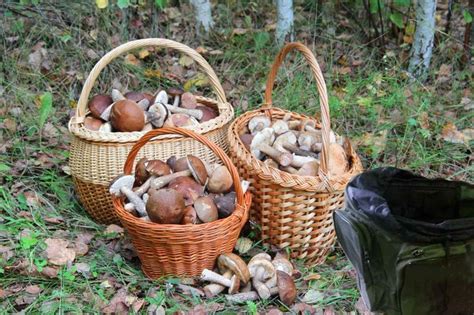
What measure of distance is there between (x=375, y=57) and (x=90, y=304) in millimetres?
3391

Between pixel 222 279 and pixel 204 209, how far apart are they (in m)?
0.33

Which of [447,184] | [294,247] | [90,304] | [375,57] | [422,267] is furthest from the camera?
[375,57]

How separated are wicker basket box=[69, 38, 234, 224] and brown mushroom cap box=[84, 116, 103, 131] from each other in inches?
1.7

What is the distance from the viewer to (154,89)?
4.37 meters

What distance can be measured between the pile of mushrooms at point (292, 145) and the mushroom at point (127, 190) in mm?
632

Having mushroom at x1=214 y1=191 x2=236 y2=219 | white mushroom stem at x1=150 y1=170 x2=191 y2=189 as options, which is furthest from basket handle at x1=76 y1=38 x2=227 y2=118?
mushroom at x1=214 y1=191 x2=236 y2=219

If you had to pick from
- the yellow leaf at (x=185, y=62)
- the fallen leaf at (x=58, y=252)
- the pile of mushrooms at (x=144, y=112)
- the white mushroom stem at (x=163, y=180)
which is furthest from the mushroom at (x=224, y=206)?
the yellow leaf at (x=185, y=62)

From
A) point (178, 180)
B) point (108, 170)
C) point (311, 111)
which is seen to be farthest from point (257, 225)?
point (311, 111)

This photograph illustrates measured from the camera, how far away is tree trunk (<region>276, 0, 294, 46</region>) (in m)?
4.60

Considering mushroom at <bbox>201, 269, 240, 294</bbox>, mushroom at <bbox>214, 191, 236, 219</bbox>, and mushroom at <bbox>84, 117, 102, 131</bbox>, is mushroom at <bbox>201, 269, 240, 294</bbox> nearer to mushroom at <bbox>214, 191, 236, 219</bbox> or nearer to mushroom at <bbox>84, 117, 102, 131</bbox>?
mushroom at <bbox>214, 191, 236, 219</bbox>

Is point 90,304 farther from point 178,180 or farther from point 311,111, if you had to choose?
point 311,111

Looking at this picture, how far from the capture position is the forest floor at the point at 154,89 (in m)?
2.52

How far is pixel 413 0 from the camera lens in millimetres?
5102

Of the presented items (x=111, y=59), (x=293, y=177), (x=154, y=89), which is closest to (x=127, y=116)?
(x=111, y=59)
